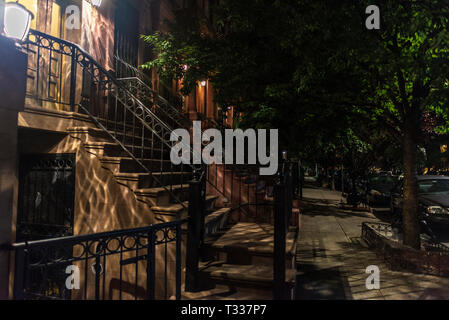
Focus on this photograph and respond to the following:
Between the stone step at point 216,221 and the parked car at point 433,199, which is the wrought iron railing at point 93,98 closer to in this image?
the stone step at point 216,221

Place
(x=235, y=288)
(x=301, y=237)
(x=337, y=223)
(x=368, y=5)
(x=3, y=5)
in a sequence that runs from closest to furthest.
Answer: (x=3, y=5)
(x=235, y=288)
(x=368, y=5)
(x=301, y=237)
(x=337, y=223)

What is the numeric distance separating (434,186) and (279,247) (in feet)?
29.9

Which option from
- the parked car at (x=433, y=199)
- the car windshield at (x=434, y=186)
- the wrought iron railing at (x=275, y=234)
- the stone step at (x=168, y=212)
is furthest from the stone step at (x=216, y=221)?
the car windshield at (x=434, y=186)

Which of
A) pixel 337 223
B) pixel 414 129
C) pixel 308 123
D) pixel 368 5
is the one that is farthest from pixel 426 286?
pixel 337 223

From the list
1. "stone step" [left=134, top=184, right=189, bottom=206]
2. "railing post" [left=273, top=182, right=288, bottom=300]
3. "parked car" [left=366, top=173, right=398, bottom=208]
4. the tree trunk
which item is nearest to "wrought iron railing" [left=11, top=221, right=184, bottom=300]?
"stone step" [left=134, top=184, right=189, bottom=206]

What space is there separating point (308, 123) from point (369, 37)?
2.23 meters

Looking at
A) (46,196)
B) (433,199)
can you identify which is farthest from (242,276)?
(433,199)

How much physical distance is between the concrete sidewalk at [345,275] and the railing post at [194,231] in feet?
6.79

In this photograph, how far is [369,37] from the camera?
5684 millimetres

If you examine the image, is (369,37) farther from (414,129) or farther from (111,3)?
(111,3)

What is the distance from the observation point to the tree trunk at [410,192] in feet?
21.3

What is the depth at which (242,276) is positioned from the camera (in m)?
4.13

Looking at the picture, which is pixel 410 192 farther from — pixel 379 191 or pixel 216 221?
pixel 379 191

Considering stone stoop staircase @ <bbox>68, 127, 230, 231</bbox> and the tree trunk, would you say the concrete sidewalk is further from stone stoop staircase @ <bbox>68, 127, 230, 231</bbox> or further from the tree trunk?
stone stoop staircase @ <bbox>68, 127, 230, 231</bbox>
